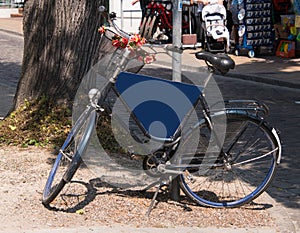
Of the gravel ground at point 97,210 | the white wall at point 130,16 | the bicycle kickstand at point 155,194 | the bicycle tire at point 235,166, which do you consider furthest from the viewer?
the white wall at point 130,16

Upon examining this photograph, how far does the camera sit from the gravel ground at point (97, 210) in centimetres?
545

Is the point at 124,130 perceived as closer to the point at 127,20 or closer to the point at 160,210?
the point at 160,210

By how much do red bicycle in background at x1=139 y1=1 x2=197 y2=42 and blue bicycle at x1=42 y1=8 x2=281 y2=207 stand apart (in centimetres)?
1443

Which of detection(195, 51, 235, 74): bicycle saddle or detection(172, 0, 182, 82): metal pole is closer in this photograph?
detection(195, 51, 235, 74): bicycle saddle

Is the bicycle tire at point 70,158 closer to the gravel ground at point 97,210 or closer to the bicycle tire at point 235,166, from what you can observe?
the gravel ground at point 97,210

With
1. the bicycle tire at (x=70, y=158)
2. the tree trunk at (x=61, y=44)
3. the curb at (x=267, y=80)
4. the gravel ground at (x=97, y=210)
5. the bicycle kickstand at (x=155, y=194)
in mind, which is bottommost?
the curb at (x=267, y=80)

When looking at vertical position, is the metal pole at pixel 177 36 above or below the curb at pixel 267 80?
above

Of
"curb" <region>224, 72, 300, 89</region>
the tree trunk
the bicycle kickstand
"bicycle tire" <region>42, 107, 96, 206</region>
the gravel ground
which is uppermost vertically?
the tree trunk

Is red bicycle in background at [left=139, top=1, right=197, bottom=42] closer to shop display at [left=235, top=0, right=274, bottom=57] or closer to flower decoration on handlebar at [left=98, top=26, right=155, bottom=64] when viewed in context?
shop display at [left=235, top=0, right=274, bottom=57]

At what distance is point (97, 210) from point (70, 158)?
46 cm

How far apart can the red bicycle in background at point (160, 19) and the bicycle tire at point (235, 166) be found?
14.0 meters

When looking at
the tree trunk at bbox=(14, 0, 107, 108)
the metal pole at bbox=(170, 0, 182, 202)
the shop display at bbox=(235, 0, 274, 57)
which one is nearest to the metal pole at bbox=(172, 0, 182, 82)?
the metal pole at bbox=(170, 0, 182, 202)

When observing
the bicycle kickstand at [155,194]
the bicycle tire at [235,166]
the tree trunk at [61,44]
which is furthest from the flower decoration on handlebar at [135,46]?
the tree trunk at [61,44]

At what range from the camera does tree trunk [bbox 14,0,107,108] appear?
25.3 feet
